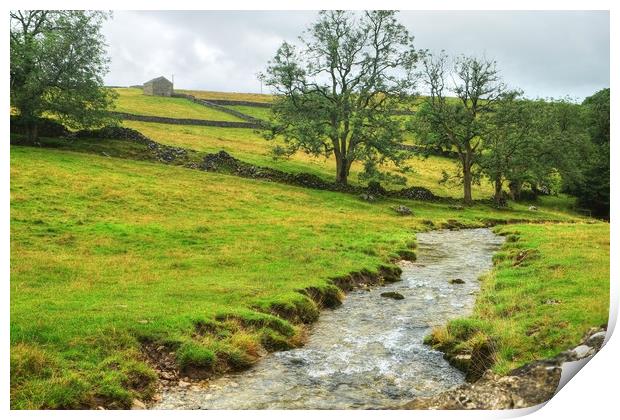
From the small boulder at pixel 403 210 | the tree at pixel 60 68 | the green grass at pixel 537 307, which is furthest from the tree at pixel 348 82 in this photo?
the green grass at pixel 537 307

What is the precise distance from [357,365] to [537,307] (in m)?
5.17

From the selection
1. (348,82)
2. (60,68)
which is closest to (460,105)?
(348,82)

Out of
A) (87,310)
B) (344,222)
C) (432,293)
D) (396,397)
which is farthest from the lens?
(344,222)

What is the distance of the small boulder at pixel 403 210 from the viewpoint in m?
39.8

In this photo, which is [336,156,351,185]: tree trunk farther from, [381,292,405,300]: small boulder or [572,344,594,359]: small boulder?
[572,344,594,359]: small boulder

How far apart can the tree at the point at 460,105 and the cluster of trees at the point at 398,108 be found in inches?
3.5

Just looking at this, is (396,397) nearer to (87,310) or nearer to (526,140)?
(87,310)

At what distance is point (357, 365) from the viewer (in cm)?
1190

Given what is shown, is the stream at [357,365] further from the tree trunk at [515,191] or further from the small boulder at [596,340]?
the tree trunk at [515,191]

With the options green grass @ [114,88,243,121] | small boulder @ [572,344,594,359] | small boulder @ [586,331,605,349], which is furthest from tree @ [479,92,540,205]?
green grass @ [114,88,243,121]

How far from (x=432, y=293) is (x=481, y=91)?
32985mm

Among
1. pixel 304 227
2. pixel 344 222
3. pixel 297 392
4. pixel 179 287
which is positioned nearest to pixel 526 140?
pixel 344 222

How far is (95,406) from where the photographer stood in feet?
31.1

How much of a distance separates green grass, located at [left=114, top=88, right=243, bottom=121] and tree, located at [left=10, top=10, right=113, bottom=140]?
26.1 meters
